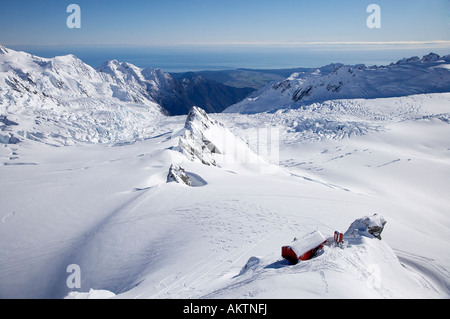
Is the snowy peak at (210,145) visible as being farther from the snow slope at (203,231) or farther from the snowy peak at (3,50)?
the snowy peak at (3,50)

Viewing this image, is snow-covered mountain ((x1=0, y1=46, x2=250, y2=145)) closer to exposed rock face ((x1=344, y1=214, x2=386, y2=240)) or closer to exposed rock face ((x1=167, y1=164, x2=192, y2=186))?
exposed rock face ((x1=167, y1=164, x2=192, y2=186))

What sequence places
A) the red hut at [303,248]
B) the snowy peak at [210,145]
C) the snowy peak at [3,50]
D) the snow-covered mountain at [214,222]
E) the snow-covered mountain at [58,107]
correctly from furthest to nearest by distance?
the snowy peak at [3,50] < the snow-covered mountain at [58,107] < the snowy peak at [210,145] < the red hut at [303,248] < the snow-covered mountain at [214,222]

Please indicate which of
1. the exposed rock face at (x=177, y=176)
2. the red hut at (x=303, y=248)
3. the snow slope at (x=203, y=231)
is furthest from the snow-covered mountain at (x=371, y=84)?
the red hut at (x=303, y=248)

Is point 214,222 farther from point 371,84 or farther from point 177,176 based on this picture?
point 371,84

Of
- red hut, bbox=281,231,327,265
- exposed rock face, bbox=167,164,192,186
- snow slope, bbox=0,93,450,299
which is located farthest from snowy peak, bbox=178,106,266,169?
red hut, bbox=281,231,327,265

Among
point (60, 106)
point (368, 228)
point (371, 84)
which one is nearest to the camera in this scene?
point (368, 228)

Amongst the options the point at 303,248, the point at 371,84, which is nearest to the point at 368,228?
the point at 303,248
